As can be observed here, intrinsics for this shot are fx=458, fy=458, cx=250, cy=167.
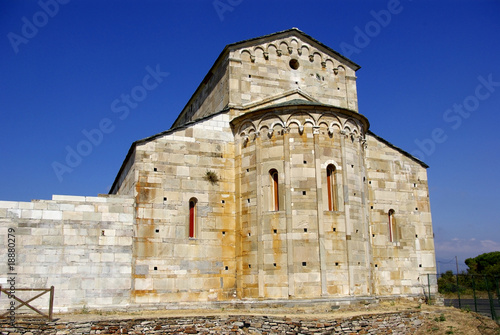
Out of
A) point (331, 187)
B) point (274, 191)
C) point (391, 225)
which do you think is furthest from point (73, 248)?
Result: point (391, 225)

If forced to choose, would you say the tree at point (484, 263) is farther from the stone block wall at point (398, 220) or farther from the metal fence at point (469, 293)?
the stone block wall at point (398, 220)

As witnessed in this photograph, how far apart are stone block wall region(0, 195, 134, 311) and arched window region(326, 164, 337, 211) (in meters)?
7.04

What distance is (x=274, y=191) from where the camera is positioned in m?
16.7

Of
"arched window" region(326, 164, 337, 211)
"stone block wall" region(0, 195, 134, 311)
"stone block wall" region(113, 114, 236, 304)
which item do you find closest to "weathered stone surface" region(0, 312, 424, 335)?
"stone block wall" region(0, 195, 134, 311)

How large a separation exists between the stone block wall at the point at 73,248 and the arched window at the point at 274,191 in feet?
16.3

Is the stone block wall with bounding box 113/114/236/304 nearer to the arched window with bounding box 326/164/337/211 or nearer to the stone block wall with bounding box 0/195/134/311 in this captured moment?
the stone block wall with bounding box 0/195/134/311

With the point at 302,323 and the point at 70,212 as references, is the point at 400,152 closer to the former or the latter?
the point at 302,323

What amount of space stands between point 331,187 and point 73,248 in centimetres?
914

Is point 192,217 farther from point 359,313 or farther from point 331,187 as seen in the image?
point 359,313

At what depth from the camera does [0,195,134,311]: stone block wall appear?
47.1 ft

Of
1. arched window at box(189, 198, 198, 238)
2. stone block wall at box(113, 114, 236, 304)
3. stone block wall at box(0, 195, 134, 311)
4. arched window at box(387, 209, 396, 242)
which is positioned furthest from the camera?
arched window at box(387, 209, 396, 242)

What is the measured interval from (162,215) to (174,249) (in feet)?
4.20

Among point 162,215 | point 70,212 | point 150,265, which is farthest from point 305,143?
point 70,212

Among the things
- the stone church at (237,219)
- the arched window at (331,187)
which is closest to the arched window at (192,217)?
the stone church at (237,219)
